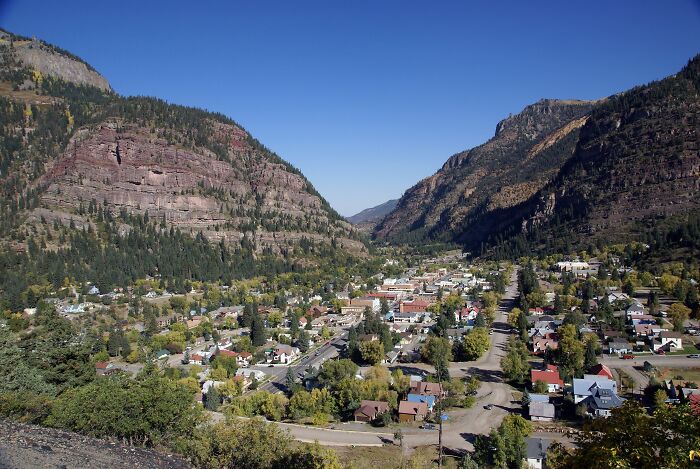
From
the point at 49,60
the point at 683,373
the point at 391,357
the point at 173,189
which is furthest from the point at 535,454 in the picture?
the point at 49,60

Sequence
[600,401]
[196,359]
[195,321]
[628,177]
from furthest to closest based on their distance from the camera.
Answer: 1. [628,177]
2. [195,321]
3. [196,359]
4. [600,401]

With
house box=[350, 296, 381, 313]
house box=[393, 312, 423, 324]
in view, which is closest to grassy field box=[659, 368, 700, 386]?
house box=[393, 312, 423, 324]

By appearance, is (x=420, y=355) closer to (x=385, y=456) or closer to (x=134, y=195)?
(x=385, y=456)

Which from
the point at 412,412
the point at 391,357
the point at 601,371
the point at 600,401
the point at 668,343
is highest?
the point at 668,343

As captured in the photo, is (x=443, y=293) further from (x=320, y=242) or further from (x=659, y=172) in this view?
(x=659, y=172)

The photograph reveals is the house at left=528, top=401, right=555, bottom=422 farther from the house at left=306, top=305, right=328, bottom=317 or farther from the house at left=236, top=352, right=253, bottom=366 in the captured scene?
the house at left=306, top=305, right=328, bottom=317

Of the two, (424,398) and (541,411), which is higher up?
(541,411)

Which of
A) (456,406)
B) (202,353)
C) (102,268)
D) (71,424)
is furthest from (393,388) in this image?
(102,268)

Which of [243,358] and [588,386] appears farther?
[243,358]

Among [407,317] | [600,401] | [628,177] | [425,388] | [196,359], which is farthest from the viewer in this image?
[628,177]
